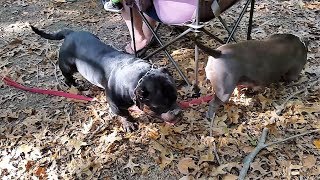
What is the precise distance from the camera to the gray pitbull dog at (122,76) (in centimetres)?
285

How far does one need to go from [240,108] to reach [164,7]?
1.11 metres

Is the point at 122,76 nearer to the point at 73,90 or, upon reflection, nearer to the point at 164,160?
the point at 164,160

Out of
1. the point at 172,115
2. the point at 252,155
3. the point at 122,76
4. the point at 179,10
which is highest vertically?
the point at 179,10

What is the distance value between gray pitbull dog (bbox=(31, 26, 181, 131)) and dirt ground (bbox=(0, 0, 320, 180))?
29 centimetres

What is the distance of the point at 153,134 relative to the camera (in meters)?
3.40

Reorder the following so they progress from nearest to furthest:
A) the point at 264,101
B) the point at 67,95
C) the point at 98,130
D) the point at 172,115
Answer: the point at 172,115 → the point at 98,130 → the point at 264,101 → the point at 67,95

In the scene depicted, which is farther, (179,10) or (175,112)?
(179,10)

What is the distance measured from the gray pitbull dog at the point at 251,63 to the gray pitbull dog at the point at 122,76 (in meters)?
0.48

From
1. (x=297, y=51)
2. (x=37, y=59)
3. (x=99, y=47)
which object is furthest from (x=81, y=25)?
(x=297, y=51)

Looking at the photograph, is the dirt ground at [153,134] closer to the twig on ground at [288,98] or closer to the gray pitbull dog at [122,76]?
the twig on ground at [288,98]

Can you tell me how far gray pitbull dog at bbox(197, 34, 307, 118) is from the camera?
10.5ft

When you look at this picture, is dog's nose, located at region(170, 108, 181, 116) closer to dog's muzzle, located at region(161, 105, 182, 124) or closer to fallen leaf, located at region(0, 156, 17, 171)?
dog's muzzle, located at region(161, 105, 182, 124)

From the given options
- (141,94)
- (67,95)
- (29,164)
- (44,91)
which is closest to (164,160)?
(141,94)

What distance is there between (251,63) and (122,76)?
105 centimetres
